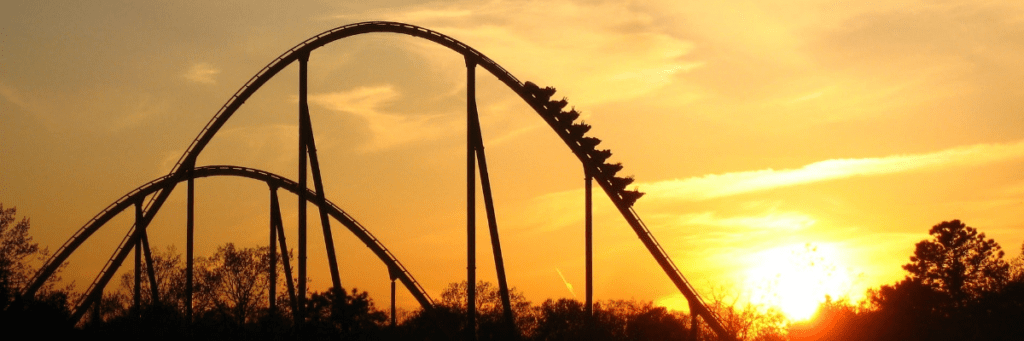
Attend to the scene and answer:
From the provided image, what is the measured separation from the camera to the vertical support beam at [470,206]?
127 feet

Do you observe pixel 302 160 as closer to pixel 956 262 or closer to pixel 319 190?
pixel 319 190

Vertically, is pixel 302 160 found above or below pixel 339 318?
above

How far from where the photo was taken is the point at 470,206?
129 ft

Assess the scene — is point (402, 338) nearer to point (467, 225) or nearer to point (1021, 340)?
point (467, 225)

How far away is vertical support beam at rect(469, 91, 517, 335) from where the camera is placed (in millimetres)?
39188

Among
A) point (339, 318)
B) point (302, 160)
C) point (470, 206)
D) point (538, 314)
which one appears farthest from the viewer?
point (538, 314)

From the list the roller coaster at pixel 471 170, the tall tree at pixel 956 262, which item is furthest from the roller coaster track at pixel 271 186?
the tall tree at pixel 956 262

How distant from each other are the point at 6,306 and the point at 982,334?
4382cm

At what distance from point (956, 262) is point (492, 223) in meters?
43.2

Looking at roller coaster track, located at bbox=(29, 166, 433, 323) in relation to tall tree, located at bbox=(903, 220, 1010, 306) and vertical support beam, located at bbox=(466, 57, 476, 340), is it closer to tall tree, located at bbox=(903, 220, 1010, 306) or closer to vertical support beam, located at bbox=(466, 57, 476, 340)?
vertical support beam, located at bbox=(466, 57, 476, 340)

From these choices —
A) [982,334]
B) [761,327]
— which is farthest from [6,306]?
[982,334]

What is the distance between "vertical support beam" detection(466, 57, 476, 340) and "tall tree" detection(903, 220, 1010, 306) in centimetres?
4043

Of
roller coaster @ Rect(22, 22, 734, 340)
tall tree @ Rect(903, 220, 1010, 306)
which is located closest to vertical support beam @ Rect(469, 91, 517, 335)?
roller coaster @ Rect(22, 22, 734, 340)

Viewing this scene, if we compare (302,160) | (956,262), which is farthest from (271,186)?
(956,262)
